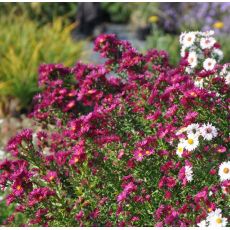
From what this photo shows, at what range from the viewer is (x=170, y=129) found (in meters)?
3.26

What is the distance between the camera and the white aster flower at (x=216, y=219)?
9.00 feet

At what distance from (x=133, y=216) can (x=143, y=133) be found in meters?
0.58

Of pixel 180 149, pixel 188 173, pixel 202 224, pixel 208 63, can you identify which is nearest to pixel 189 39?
pixel 208 63

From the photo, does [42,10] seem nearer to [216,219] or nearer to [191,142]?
[191,142]

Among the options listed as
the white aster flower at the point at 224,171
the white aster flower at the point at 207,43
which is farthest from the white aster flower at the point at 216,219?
the white aster flower at the point at 207,43

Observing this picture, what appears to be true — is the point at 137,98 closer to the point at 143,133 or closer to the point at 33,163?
the point at 143,133

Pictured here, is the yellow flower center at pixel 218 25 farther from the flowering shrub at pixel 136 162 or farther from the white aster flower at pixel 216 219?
the white aster flower at pixel 216 219

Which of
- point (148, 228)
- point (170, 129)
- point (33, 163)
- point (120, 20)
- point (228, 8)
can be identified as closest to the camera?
point (148, 228)

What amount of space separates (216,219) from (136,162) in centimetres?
62

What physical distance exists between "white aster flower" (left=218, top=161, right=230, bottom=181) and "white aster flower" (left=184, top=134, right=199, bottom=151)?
0.17 m

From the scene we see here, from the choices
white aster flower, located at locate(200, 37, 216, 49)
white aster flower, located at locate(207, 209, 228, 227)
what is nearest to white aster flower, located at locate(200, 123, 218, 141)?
white aster flower, located at locate(207, 209, 228, 227)

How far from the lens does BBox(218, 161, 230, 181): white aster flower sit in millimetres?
2961

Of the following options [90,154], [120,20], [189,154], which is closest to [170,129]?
[189,154]

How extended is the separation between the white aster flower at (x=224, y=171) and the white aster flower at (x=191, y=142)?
168mm
